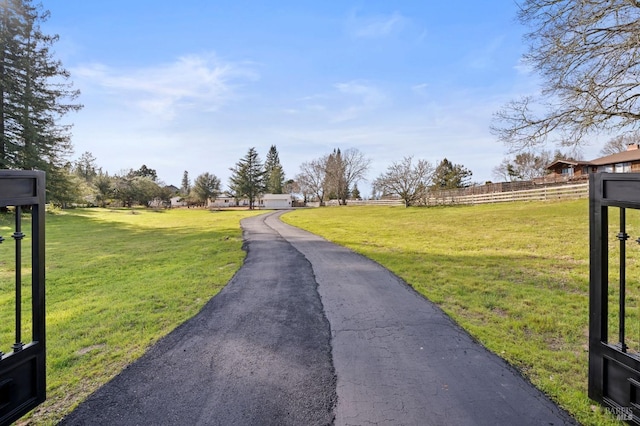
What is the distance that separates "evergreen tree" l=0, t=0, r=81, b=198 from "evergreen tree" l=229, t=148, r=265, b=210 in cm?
3382

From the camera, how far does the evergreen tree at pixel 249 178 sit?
5897cm

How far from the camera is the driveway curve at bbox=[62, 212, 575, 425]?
2.23m

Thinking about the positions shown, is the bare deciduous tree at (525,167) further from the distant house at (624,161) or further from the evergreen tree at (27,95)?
the evergreen tree at (27,95)

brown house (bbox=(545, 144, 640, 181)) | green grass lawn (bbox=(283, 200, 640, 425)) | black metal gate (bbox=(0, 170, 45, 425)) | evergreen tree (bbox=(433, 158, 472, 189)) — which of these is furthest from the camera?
evergreen tree (bbox=(433, 158, 472, 189))

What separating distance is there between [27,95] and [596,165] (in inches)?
2242

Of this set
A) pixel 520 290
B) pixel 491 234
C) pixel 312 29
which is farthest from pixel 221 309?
pixel 491 234

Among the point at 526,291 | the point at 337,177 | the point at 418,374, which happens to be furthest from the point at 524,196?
the point at 337,177

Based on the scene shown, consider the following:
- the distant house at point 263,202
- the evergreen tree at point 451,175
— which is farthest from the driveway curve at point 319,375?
the distant house at point 263,202

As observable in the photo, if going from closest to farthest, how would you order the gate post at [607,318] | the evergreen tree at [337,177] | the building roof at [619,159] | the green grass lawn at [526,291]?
the gate post at [607,318]
the green grass lawn at [526,291]
the building roof at [619,159]
the evergreen tree at [337,177]

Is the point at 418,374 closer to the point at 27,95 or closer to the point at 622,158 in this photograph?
the point at 27,95

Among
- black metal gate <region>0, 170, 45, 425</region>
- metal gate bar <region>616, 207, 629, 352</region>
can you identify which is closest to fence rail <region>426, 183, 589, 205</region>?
metal gate bar <region>616, 207, 629, 352</region>

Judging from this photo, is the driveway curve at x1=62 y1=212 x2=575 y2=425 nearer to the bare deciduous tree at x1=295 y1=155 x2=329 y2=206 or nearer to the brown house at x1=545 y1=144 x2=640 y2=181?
the brown house at x1=545 y1=144 x2=640 y2=181

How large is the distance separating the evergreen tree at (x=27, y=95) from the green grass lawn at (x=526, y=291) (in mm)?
26007

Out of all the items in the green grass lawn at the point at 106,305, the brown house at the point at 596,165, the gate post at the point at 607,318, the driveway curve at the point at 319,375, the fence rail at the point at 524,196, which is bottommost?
the green grass lawn at the point at 106,305
